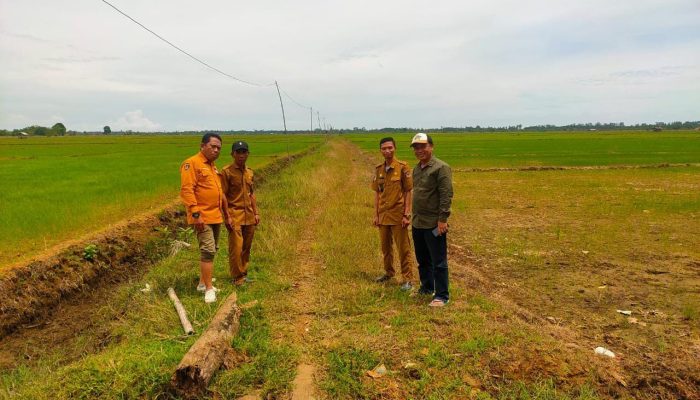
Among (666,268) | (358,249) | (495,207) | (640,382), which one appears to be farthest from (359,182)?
(640,382)

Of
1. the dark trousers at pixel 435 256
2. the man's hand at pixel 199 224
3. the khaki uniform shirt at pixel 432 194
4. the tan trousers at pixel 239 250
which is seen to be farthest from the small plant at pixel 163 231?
the khaki uniform shirt at pixel 432 194

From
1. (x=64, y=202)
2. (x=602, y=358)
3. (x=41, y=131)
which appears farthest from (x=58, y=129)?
(x=602, y=358)

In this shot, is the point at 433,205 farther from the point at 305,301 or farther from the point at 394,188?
the point at 305,301

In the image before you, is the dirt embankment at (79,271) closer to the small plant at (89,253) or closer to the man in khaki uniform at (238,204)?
the small plant at (89,253)

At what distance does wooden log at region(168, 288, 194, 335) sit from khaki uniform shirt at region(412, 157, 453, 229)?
8.61ft

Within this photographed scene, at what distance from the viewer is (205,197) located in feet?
16.5

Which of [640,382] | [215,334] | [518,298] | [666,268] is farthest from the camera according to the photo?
[666,268]

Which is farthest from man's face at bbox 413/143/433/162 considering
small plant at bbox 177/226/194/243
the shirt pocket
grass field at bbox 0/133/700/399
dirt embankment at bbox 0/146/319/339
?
small plant at bbox 177/226/194/243

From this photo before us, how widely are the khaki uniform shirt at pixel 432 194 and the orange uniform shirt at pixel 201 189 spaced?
2318mm

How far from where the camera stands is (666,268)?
6.66 metres

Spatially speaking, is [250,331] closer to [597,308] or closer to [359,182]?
[597,308]

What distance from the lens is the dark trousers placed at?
4840mm

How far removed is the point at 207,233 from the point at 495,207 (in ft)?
31.9

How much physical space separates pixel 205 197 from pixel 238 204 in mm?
675
